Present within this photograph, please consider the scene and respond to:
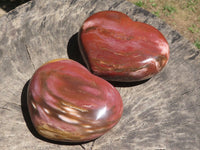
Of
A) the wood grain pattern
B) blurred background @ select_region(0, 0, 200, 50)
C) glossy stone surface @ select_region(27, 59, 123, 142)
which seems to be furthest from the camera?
blurred background @ select_region(0, 0, 200, 50)

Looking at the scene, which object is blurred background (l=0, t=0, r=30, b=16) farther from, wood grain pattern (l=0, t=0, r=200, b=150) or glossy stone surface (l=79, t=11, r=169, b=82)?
glossy stone surface (l=79, t=11, r=169, b=82)

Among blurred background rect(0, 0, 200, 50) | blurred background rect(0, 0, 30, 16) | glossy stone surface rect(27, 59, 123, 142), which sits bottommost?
blurred background rect(0, 0, 200, 50)

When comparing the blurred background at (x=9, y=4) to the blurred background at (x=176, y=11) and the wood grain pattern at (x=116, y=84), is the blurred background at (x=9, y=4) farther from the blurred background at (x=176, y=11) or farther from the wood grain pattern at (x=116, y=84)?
the wood grain pattern at (x=116, y=84)

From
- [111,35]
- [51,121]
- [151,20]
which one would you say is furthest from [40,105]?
[151,20]

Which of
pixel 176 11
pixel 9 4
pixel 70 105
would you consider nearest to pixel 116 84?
pixel 70 105

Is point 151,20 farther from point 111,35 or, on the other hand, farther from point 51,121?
point 51,121

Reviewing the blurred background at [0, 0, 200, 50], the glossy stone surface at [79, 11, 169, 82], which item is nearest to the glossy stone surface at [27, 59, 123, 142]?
the glossy stone surface at [79, 11, 169, 82]

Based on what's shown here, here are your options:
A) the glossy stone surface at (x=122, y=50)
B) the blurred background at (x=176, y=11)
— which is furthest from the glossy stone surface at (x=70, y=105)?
the blurred background at (x=176, y=11)
